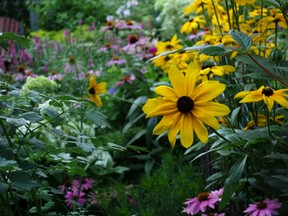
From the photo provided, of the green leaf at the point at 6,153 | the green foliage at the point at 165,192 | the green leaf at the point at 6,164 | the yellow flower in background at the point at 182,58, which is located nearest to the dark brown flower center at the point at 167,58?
the yellow flower in background at the point at 182,58

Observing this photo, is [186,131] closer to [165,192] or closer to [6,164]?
[6,164]

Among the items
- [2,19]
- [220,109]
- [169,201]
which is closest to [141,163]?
[169,201]

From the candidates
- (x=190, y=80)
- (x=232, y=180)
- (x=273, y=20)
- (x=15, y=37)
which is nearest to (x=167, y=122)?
(x=190, y=80)

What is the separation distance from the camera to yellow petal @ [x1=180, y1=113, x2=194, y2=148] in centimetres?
149

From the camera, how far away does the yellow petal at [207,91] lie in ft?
4.93

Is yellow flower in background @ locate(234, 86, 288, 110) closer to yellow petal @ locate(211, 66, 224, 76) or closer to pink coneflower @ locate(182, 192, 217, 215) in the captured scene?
yellow petal @ locate(211, 66, 224, 76)

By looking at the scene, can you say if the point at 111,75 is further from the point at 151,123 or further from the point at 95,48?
the point at 151,123

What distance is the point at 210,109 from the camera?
1494 millimetres

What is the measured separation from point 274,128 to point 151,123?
1.48m

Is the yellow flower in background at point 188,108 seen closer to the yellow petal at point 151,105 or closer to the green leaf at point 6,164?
the yellow petal at point 151,105

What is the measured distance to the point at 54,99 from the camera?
5.40 feet

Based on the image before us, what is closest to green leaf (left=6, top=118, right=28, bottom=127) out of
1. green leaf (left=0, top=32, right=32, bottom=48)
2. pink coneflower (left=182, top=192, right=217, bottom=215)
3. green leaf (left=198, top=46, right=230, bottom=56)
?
green leaf (left=0, top=32, right=32, bottom=48)

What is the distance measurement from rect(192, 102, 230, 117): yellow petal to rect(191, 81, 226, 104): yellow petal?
16 mm

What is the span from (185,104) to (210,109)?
0.22 ft
